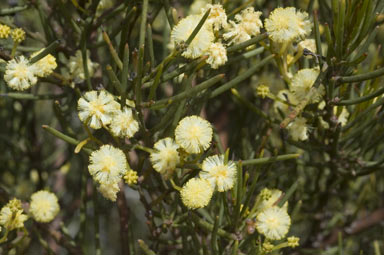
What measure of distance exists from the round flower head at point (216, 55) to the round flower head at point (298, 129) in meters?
0.25

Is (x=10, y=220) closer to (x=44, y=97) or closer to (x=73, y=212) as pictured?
(x=44, y=97)

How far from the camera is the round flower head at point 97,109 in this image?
917mm

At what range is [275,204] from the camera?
3.57 feet

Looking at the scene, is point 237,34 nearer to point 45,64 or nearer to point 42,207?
point 45,64

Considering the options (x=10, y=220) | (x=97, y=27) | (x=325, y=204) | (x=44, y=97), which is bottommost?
(x=10, y=220)

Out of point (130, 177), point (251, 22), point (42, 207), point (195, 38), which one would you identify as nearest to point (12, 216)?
point (42, 207)

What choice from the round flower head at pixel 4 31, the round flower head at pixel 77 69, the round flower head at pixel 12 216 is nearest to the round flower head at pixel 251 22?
the round flower head at pixel 77 69

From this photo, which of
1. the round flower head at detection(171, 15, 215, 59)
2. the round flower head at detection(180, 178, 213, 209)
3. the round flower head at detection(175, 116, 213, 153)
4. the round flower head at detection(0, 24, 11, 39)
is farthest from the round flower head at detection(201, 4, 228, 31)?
the round flower head at detection(0, 24, 11, 39)

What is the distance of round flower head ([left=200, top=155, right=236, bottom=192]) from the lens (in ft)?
3.05

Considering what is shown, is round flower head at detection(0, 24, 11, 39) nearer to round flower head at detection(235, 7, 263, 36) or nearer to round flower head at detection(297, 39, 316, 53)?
round flower head at detection(235, 7, 263, 36)

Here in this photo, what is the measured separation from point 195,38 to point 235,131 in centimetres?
62

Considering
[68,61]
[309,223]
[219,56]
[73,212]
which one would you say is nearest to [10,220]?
[68,61]

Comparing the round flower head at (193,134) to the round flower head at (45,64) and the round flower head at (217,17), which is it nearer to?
the round flower head at (217,17)

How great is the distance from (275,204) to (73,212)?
39.8 inches
